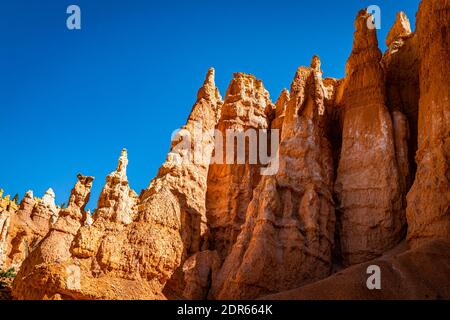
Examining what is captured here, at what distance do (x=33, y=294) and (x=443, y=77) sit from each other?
66.6 feet

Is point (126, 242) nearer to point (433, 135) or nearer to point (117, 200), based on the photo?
point (117, 200)

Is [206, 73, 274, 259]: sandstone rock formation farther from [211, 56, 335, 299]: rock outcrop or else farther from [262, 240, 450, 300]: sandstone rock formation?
[262, 240, 450, 300]: sandstone rock formation

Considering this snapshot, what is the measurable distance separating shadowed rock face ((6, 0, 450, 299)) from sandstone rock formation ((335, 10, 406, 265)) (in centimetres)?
6

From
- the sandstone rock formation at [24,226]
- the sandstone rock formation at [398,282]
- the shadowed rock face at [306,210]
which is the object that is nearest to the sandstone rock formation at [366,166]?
the shadowed rock face at [306,210]

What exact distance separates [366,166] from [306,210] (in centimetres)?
395

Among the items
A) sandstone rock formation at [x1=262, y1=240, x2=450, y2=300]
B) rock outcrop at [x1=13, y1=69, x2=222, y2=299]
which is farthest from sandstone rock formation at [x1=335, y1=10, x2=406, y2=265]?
rock outcrop at [x1=13, y1=69, x2=222, y2=299]

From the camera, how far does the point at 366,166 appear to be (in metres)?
25.3

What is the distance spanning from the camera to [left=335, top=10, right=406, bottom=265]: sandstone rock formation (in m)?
23.5

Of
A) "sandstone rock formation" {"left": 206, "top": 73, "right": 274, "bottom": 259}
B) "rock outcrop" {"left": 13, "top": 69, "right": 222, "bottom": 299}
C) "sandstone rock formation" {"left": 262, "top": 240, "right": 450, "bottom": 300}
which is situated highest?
"sandstone rock formation" {"left": 206, "top": 73, "right": 274, "bottom": 259}

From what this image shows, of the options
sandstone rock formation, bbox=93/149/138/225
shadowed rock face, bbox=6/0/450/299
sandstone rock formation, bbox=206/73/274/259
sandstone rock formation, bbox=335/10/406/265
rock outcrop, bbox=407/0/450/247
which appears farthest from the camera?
sandstone rock formation, bbox=206/73/274/259

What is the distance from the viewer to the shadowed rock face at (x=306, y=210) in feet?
68.2

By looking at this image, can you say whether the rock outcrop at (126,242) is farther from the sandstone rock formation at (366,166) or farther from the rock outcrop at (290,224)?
the sandstone rock formation at (366,166)

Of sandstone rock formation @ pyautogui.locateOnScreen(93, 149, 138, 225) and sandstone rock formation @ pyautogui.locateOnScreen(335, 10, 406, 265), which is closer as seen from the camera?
sandstone rock formation @ pyautogui.locateOnScreen(335, 10, 406, 265)

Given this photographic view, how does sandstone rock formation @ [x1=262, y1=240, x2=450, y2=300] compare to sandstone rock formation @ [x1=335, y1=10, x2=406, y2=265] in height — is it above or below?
below
